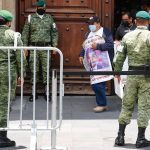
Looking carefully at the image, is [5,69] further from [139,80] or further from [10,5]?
[10,5]

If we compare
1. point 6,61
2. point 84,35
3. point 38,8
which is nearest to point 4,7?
point 38,8

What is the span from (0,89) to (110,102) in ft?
12.7

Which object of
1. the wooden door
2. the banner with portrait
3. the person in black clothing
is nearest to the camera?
the banner with portrait

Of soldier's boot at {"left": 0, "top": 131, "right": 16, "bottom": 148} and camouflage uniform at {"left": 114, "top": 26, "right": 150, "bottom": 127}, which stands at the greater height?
camouflage uniform at {"left": 114, "top": 26, "right": 150, "bottom": 127}

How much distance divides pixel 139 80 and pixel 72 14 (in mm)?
4137

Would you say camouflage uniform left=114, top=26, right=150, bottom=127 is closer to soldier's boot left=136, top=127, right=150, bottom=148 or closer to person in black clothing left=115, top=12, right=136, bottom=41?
soldier's boot left=136, top=127, right=150, bottom=148

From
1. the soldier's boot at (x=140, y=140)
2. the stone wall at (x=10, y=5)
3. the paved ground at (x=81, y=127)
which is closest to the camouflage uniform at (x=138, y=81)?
the soldier's boot at (x=140, y=140)

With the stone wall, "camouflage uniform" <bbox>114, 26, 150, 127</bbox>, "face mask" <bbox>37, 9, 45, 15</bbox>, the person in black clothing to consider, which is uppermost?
the stone wall

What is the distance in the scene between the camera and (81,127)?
961 centimetres

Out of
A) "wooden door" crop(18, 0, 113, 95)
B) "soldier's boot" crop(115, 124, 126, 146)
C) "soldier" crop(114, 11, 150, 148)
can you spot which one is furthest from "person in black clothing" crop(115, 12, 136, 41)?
"soldier's boot" crop(115, 124, 126, 146)

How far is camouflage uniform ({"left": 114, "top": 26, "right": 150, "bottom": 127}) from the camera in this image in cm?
827

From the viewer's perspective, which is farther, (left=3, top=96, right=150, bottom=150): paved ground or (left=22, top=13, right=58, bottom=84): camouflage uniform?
(left=22, top=13, right=58, bottom=84): camouflage uniform

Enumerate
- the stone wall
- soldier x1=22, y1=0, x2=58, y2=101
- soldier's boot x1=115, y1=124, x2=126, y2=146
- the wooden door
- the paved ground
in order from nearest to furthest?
1. soldier's boot x1=115, y1=124, x2=126, y2=146
2. the paved ground
3. soldier x1=22, y1=0, x2=58, y2=101
4. the stone wall
5. the wooden door

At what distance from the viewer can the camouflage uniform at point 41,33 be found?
38.1 ft
